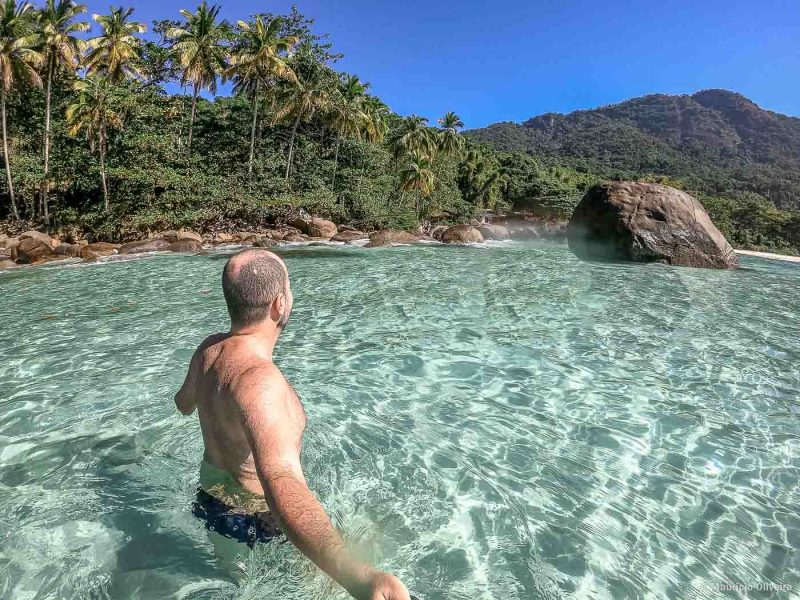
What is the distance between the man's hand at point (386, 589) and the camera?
1.19 meters

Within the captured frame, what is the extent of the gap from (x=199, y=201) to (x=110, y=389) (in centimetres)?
2292

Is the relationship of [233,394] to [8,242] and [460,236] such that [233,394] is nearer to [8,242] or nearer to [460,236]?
[460,236]

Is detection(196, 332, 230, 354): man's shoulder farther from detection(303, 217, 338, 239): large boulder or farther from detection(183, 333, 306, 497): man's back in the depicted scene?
detection(303, 217, 338, 239): large boulder

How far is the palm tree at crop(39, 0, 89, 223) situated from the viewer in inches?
927

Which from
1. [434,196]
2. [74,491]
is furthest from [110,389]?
[434,196]

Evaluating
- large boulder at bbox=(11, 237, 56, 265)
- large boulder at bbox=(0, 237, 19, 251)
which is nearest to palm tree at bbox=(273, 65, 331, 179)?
large boulder at bbox=(0, 237, 19, 251)

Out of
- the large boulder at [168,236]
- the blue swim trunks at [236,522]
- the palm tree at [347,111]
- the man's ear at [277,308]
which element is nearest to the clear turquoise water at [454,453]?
the blue swim trunks at [236,522]

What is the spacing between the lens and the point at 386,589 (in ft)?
3.93

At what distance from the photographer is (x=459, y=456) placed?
11.5ft

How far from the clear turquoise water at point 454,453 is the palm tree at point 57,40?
72.3 feet

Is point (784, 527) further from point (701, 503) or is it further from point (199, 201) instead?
point (199, 201)

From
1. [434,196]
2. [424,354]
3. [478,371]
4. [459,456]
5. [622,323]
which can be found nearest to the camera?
[459,456]

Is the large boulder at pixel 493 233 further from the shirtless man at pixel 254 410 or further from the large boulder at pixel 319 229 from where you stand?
the shirtless man at pixel 254 410

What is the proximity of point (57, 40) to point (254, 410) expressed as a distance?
30192 mm
